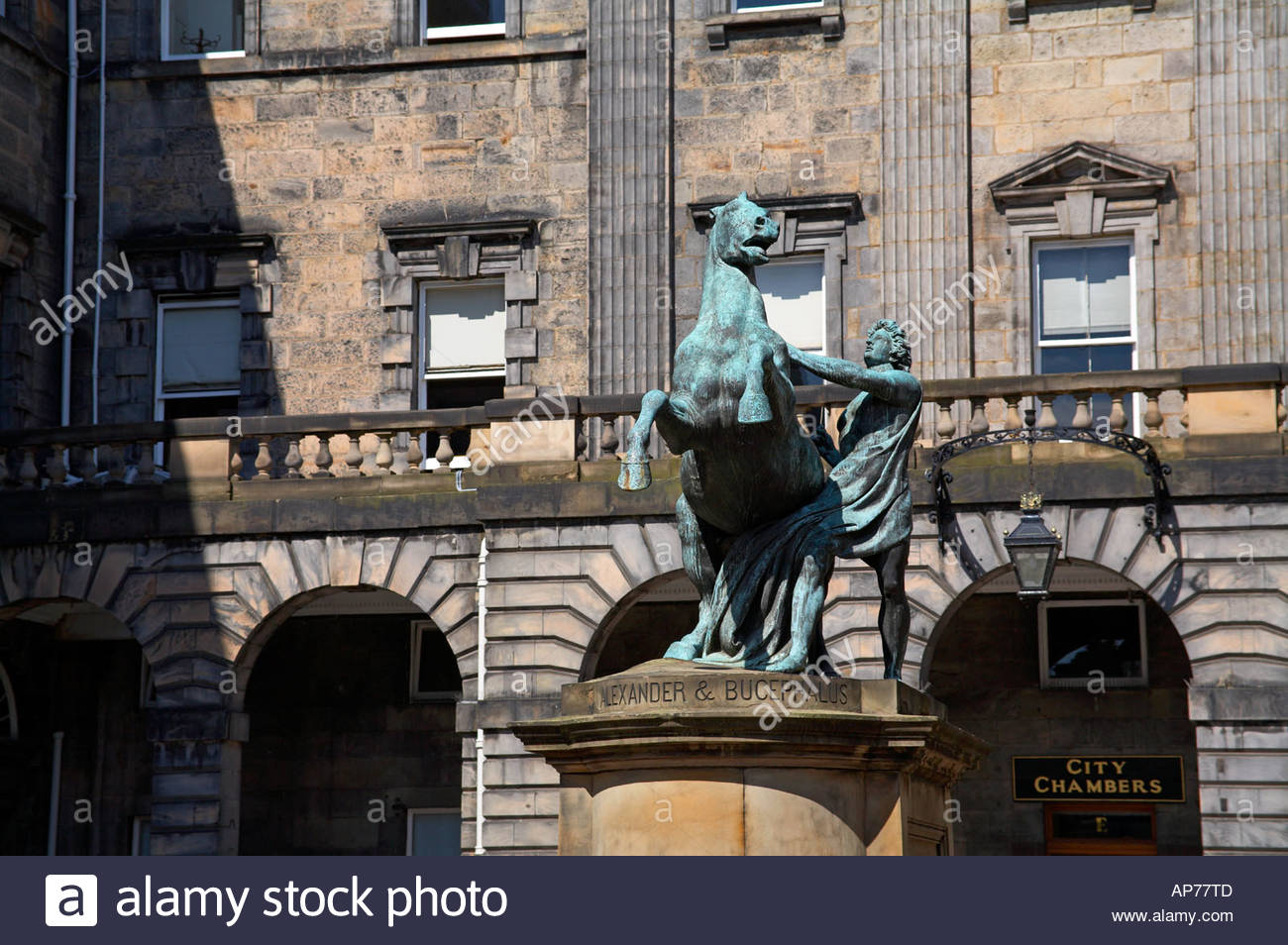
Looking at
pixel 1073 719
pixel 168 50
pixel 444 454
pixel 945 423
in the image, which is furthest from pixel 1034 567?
pixel 168 50

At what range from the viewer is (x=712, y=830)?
11.3 meters

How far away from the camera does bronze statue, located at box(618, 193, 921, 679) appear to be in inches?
453

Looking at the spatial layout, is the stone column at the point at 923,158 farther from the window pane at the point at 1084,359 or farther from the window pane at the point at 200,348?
the window pane at the point at 200,348

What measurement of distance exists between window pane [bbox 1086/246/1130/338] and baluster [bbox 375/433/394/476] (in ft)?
25.9

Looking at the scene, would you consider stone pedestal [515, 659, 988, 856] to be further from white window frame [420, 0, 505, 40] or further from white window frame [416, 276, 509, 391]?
white window frame [420, 0, 505, 40]

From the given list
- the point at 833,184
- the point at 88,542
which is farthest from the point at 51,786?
the point at 833,184

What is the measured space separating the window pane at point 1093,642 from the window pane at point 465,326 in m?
7.18

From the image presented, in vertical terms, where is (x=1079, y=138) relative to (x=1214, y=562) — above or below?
above

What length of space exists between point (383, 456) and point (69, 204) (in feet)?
21.6

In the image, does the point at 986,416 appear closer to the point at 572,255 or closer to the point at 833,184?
the point at 833,184

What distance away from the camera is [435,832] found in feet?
86.5

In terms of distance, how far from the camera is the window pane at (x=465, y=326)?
26281 millimetres

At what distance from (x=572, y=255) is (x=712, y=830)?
15338mm
